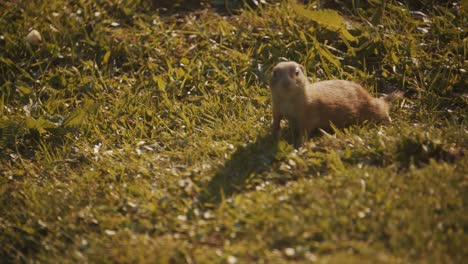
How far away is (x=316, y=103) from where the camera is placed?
4.12 metres

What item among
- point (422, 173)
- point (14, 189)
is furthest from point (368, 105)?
point (14, 189)

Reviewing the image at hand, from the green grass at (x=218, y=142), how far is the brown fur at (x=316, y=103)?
157 millimetres

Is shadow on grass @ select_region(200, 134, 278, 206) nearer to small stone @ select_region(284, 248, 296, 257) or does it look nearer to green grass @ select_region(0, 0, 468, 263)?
green grass @ select_region(0, 0, 468, 263)

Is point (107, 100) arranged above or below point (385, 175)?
below

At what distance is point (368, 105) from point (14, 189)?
2.72m

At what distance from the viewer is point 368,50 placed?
506 centimetres

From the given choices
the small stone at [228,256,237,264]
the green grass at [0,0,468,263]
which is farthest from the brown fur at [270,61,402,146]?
the small stone at [228,256,237,264]

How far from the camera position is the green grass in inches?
117

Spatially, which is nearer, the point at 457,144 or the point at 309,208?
the point at 309,208

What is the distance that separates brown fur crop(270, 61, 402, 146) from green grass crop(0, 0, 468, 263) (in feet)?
0.52

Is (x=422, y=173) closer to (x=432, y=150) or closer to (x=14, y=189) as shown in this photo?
(x=432, y=150)

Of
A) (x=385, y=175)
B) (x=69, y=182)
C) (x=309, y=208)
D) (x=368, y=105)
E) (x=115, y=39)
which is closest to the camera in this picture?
(x=309, y=208)

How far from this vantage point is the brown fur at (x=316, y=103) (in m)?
4.02

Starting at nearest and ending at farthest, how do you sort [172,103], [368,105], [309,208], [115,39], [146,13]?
[309,208]
[368,105]
[172,103]
[115,39]
[146,13]
